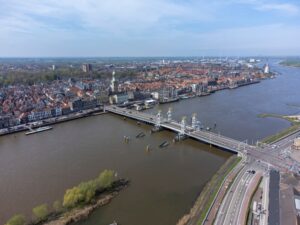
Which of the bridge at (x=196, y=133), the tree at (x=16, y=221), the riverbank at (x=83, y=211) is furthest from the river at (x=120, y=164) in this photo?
the tree at (x=16, y=221)

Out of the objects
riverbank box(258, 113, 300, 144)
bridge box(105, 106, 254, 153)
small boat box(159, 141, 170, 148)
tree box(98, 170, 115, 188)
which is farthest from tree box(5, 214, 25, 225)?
riverbank box(258, 113, 300, 144)

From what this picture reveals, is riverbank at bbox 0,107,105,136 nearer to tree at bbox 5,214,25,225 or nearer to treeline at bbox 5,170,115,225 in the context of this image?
treeline at bbox 5,170,115,225

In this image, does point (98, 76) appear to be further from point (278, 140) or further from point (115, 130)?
point (278, 140)

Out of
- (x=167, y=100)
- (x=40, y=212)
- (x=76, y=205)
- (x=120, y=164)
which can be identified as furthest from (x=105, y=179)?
(x=167, y=100)

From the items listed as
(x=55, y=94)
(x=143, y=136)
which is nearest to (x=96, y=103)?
(x=55, y=94)

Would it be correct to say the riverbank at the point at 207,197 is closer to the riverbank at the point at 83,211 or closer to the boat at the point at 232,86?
the riverbank at the point at 83,211
